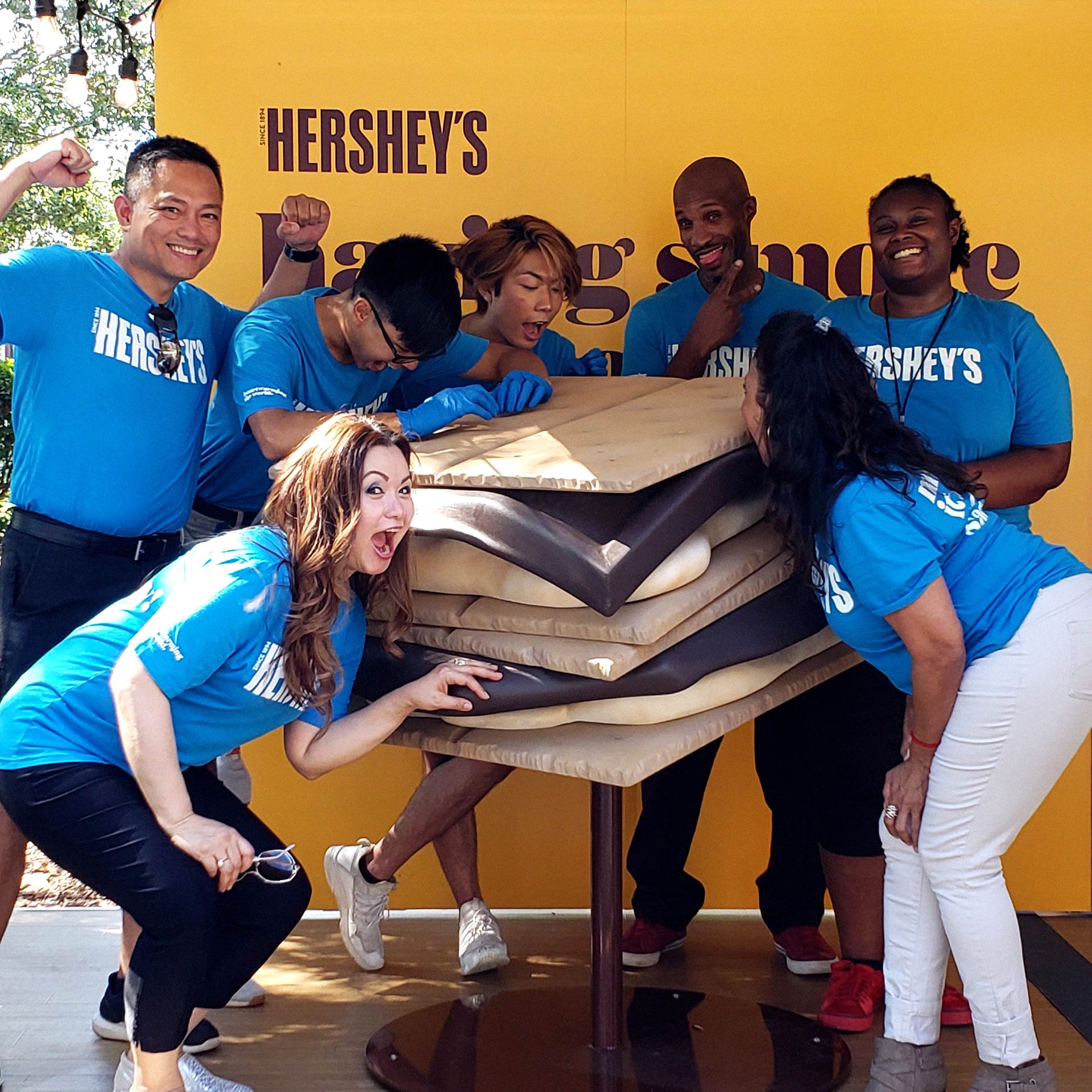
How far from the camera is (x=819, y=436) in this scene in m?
2.15

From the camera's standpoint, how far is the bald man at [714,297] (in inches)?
126

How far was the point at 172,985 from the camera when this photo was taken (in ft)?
6.66

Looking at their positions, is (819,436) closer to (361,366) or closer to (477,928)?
(361,366)

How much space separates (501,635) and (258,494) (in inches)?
42.1

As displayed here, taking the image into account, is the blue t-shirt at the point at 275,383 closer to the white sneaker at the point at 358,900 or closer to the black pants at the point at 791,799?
the white sneaker at the point at 358,900

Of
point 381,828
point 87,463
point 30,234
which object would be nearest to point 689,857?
point 381,828

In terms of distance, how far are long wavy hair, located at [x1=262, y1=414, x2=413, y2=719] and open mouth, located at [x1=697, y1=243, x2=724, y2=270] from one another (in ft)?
4.69

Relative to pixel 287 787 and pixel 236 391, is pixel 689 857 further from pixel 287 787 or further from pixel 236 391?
pixel 236 391

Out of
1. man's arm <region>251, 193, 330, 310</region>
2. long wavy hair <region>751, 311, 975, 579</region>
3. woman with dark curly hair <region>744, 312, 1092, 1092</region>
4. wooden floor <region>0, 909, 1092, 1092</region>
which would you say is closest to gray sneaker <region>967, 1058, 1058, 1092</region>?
woman with dark curly hair <region>744, 312, 1092, 1092</region>

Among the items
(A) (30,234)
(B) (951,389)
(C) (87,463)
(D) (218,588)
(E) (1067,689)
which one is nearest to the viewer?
(D) (218,588)

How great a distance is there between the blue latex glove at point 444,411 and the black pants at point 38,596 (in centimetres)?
66

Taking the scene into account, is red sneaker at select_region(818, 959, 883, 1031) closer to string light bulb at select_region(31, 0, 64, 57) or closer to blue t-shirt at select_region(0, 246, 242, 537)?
blue t-shirt at select_region(0, 246, 242, 537)

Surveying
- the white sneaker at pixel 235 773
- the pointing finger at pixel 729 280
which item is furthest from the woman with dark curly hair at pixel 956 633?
the white sneaker at pixel 235 773

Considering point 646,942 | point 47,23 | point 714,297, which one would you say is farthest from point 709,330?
point 47,23
